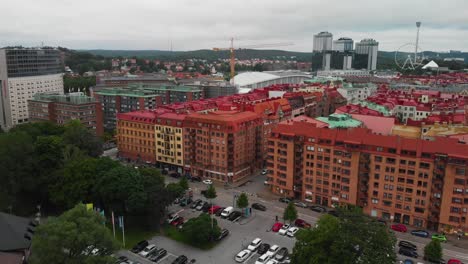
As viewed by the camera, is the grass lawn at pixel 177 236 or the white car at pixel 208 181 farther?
the white car at pixel 208 181

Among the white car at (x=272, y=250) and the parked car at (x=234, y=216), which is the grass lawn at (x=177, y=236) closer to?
the parked car at (x=234, y=216)

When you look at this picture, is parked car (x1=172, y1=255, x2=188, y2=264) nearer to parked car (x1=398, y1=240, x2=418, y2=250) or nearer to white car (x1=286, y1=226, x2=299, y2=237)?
white car (x1=286, y1=226, x2=299, y2=237)

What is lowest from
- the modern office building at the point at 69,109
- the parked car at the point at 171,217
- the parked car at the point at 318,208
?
the parked car at the point at 171,217

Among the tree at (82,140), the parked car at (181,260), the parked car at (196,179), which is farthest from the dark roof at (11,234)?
the parked car at (196,179)

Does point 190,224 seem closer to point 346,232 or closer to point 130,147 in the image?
point 346,232

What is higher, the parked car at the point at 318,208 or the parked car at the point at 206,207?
the parked car at the point at 318,208
